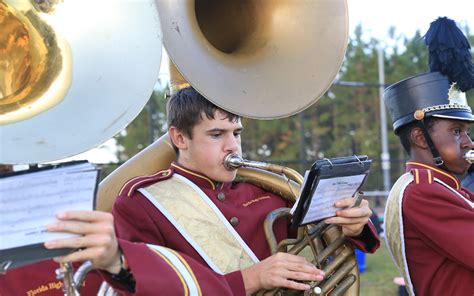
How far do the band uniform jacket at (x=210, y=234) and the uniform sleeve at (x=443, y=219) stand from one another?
0.84ft

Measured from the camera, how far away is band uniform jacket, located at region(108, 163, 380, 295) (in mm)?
1479

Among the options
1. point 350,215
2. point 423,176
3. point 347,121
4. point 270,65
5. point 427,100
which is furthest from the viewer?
point 347,121

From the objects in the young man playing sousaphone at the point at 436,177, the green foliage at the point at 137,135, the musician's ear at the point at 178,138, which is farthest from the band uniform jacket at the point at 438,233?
the green foliage at the point at 137,135

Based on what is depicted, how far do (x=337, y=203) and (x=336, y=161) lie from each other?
0.49 ft

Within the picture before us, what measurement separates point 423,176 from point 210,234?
34.7 inches

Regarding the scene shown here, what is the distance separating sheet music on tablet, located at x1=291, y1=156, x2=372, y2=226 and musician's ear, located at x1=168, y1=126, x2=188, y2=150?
529 mm

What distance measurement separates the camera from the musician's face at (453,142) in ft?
7.52

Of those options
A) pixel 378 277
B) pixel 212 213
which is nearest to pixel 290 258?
pixel 212 213

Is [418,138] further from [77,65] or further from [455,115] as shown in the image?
[77,65]

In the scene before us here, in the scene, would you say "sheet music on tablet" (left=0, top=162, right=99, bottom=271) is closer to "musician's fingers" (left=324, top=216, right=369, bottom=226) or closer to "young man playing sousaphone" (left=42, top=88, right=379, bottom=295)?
"young man playing sousaphone" (left=42, top=88, right=379, bottom=295)

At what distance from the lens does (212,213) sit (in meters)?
1.95

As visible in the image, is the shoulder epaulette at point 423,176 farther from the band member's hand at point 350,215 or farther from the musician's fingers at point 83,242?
the musician's fingers at point 83,242

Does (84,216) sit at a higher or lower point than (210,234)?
higher

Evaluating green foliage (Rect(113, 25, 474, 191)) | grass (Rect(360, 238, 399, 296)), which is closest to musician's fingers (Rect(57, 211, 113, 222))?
grass (Rect(360, 238, 399, 296))
